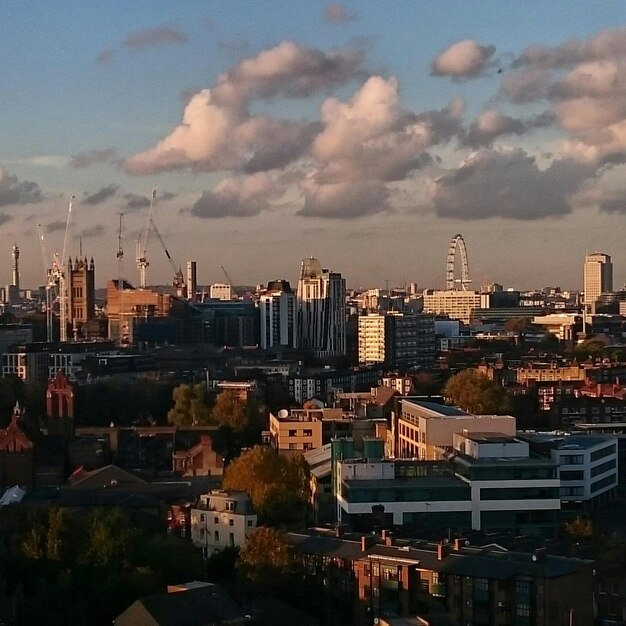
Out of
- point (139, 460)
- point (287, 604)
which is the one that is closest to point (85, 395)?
point (139, 460)

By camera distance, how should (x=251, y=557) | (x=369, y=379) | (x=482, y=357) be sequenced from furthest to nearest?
(x=482, y=357), (x=369, y=379), (x=251, y=557)

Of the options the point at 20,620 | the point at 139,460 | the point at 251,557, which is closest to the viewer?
the point at 20,620

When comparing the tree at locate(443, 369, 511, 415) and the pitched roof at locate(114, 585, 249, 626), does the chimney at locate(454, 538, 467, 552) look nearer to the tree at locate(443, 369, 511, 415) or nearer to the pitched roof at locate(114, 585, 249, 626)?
the pitched roof at locate(114, 585, 249, 626)

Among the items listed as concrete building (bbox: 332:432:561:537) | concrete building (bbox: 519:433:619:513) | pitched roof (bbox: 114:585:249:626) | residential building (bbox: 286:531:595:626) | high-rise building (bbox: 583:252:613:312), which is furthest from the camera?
high-rise building (bbox: 583:252:613:312)

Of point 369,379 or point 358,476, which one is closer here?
point 358,476

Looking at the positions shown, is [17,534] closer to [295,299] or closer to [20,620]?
[20,620]

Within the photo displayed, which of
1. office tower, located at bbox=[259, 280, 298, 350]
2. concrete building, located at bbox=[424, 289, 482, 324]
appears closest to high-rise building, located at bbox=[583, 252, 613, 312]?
concrete building, located at bbox=[424, 289, 482, 324]

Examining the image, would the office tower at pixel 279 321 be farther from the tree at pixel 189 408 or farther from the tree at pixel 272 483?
the tree at pixel 272 483
